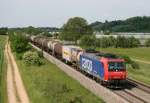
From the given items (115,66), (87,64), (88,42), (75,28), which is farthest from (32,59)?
(75,28)

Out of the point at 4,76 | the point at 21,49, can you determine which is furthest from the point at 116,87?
the point at 21,49

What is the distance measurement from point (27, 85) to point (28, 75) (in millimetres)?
7380

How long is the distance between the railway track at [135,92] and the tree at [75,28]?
11435 centimetres

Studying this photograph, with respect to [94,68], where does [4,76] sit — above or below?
below

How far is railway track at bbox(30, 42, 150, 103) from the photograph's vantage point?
30438 mm

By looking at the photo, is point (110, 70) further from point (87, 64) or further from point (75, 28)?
point (75, 28)

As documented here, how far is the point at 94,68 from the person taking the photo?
124 feet

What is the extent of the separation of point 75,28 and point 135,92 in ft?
409

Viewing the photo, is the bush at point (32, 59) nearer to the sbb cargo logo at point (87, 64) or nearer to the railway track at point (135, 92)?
the sbb cargo logo at point (87, 64)

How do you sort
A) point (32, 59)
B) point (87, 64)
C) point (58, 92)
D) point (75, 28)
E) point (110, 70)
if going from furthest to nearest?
point (75, 28)
point (32, 59)
point (87, 64)
point (110, 70)
point (58, 92)

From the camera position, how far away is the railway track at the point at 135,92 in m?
30.4

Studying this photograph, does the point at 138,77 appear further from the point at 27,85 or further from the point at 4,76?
the point at 4,76

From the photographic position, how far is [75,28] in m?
158

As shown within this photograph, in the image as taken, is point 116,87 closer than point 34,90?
Yes
